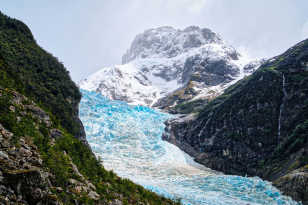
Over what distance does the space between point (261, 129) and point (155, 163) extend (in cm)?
1862

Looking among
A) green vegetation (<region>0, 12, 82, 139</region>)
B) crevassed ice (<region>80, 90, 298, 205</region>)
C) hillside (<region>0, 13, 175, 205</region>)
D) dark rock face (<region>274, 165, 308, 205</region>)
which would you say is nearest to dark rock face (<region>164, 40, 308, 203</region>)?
dark rock face (<region>274, 165, 308, 205</region>)

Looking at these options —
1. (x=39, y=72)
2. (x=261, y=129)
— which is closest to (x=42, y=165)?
(x=39, y=72)

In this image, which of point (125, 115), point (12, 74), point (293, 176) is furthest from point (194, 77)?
point (12, 74)

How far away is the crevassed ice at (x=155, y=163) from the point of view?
25531 mm

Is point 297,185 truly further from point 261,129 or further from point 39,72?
point 39,72

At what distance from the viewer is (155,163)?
139 feet

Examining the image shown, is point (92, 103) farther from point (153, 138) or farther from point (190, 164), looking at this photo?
point (190, 164)

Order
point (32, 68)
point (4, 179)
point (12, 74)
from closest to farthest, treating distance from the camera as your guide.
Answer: point (4, 179) < point (12, 74) < point (32, 68)

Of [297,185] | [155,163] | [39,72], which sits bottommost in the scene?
[297,185]

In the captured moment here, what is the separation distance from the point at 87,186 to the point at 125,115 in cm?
5800

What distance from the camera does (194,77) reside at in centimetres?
15238

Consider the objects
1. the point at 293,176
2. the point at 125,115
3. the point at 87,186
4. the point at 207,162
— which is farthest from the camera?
the point at 125,115

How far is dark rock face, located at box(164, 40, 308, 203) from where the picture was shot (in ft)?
102

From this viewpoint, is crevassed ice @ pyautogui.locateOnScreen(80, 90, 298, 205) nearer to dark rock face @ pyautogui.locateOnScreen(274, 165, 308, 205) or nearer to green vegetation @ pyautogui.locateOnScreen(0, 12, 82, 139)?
dark rock face @ pyautogui.locateOnScreen(274, 165, 308, 205)
